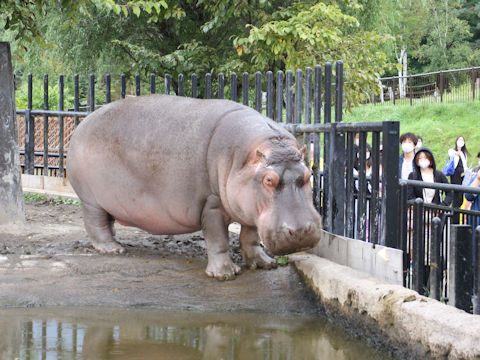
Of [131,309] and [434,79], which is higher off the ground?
[434,79]

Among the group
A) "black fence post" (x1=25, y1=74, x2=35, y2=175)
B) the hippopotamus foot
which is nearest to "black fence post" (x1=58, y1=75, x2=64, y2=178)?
"black fence post" (x1=25, y1=74, x2=35, y2=175)

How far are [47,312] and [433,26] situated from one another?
37.2 meters

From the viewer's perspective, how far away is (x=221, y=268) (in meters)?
6.23

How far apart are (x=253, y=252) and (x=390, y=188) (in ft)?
4.78

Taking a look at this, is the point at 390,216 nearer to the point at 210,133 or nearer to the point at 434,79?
the point at 210,133

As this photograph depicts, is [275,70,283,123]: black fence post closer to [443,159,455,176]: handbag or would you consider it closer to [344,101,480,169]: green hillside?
[443,159,455,176]: handbag

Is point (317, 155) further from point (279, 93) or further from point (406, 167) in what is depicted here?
point (406, 167)

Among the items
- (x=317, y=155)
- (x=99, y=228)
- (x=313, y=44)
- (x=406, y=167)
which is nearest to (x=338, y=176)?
(x=317, y=155)

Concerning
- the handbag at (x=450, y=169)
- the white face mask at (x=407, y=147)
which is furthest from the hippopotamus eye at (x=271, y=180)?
the handbag at (x=450, y=169)

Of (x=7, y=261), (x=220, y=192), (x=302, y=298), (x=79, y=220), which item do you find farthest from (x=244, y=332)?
(x=79, y=220)

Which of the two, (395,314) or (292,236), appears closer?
(395,314)

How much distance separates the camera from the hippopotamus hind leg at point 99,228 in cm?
705

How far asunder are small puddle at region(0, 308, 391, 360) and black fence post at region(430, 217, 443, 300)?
Answer: 0.58 meters

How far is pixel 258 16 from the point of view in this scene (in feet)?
45.6
